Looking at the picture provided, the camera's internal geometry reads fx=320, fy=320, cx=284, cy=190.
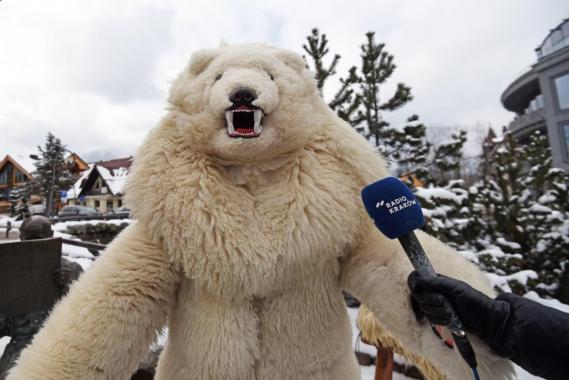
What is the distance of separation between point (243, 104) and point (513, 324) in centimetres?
107

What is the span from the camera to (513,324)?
89 centimetres

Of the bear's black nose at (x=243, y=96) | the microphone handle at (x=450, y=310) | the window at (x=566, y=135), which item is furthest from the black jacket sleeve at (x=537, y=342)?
the window at (x=566, y=135)

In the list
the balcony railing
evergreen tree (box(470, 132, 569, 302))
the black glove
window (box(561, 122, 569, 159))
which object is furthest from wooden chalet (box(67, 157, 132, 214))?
the balcony railing

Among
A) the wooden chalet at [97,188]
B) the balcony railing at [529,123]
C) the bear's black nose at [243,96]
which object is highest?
the balcony railing at [529,123]

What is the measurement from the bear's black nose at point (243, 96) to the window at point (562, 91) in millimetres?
26161

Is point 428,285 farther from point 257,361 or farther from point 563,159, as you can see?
point 563,159

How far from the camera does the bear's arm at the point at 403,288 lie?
37.8 inches

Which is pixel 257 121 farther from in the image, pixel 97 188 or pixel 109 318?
pixel 97 188

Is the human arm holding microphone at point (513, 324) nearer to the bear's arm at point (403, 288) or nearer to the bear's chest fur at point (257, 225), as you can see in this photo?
the bear's arm at point (403, 288)

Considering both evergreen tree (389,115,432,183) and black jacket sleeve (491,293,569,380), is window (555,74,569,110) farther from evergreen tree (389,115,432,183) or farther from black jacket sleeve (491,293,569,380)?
black jacket sleeve (491,293,569,380)

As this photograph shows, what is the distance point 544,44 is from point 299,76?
1205 inches

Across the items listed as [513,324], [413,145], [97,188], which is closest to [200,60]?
[513,324]

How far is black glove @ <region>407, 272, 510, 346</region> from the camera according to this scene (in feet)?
2.91

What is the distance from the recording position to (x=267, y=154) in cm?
118
